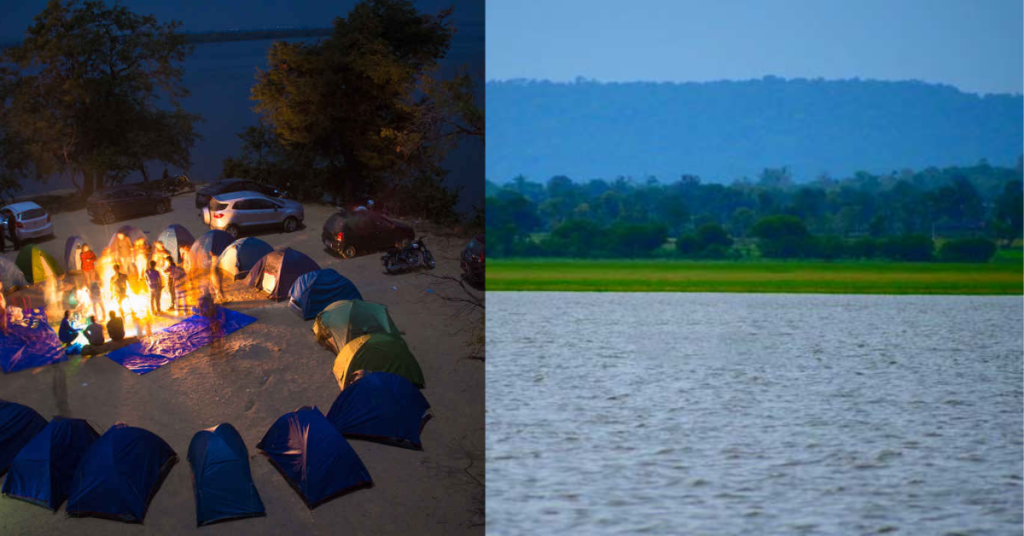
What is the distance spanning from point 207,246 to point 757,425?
37.2ft

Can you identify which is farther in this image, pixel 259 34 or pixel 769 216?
pixel 769 216

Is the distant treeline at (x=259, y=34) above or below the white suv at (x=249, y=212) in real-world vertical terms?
above

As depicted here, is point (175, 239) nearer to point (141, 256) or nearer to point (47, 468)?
point (141, 256)

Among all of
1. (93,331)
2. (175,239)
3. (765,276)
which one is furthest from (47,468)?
(765,276)

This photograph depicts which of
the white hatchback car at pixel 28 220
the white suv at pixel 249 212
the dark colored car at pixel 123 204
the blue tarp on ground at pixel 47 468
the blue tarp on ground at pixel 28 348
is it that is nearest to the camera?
the blue tarp on ground at pixel 47 468

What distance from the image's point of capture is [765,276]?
39.3 metres

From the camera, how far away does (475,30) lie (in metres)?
7.03

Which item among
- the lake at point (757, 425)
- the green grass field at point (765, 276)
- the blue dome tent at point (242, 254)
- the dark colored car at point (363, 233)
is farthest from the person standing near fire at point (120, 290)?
the green grass field at point (765, 276)

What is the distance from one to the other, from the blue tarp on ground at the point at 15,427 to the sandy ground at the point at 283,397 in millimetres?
94

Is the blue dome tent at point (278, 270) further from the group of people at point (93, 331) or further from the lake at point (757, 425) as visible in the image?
the lake at point (757, 425)

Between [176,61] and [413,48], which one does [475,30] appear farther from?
[176,61]

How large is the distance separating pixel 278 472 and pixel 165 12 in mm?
3945

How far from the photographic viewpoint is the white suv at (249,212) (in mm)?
7043

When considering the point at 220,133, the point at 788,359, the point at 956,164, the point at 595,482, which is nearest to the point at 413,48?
the point at 220,133
